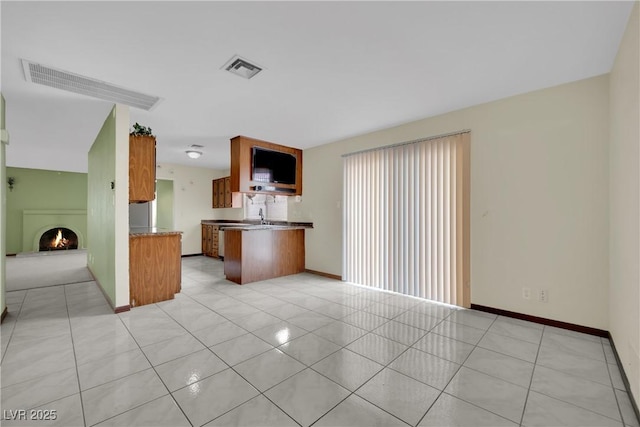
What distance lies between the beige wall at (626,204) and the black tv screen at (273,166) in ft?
14.2

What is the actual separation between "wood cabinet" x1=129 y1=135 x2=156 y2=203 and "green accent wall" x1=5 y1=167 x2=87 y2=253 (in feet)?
24.2

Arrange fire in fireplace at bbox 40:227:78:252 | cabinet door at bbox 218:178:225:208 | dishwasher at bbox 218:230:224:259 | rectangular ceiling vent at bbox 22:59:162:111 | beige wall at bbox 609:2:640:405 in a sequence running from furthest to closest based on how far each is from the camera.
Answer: fire in fireplace at bbox 40:227:78:252
cabinet door at bbox 218:178:225:208
dishwasher at bbox 218:230:224:259
rectangular ceiling vent at bbox 22:59:162:111
beige wall at bbox 609:2:640:405

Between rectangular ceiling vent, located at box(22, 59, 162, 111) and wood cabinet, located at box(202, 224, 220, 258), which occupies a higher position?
rectangular ceiling vent, located at box(22, 59, 162, 111)

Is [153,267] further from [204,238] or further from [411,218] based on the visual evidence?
[204,238]

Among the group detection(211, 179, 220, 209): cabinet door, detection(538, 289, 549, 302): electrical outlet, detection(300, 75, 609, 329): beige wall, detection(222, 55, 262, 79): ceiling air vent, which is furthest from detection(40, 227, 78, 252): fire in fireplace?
detection(538, 289, 549, 302): electrical outlet

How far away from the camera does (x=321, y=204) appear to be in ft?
17.3

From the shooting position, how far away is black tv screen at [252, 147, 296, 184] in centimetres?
483

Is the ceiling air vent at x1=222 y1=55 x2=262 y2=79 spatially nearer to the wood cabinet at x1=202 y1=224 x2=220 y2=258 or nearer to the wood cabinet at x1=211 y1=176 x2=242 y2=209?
the wood cabinet at x1=211 y1=176 x2=242 y2=209

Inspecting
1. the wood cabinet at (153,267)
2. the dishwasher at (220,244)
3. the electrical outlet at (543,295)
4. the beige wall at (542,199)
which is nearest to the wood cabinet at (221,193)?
the dishwasher at (220,244)

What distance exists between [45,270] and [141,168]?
14.2 feet

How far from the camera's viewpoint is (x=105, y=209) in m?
3.81

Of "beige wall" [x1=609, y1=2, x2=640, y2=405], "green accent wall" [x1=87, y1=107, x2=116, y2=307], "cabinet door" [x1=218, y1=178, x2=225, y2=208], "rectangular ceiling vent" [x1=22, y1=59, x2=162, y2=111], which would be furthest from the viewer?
"cabinet door" [x1=218, y1=178, x2=225, y2=208]

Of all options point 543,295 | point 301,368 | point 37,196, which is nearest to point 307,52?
point 301,368

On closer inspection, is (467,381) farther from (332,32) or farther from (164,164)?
(164,164)
